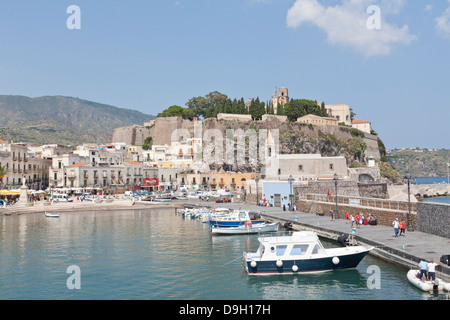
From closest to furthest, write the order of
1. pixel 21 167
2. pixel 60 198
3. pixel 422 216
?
pixel 422 216 < pixel 60 198 < pixel 21 167

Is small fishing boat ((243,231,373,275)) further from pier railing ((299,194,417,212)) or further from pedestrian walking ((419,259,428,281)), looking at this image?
pier railing ((299,194,417,212))

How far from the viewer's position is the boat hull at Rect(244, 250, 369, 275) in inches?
773

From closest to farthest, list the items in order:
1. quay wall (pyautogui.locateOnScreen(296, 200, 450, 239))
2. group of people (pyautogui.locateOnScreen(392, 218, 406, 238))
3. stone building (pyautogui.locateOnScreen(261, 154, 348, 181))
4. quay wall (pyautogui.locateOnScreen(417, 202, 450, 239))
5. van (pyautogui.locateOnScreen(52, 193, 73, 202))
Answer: quay wall (pyautogui.locateOnScreen(417, 202, 450, 239)) → quay wall (pyautogui.locateOnScreen(296, 200, 450, 239)) → group of people (pyautogui.locateOnScreen(392, 218, 406, 238)) → stone building (pyautogui.locateOnScreen(261, 154, 348, 181)) → van (pyautogui.locateOnScreen(52, 193, 73, 202))

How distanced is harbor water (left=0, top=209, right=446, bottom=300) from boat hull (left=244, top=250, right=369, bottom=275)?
34 cm

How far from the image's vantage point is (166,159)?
326ft

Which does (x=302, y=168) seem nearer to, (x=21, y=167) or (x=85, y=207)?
(x=85, y=207)

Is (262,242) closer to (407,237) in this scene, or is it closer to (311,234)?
(311,234)

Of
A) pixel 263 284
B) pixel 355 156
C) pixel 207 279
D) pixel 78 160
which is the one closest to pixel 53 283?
pixel 207 279

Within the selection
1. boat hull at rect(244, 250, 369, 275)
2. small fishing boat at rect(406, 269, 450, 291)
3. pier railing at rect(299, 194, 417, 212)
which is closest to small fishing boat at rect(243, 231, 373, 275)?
boat hull at rect(244, 250, 369, 275)

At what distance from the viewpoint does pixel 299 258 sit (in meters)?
19.6

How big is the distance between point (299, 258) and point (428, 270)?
5.88 meters

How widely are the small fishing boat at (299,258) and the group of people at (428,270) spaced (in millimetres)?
4045

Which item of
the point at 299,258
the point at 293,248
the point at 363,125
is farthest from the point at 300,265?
the point at 363,125

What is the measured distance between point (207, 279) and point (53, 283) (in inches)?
292
